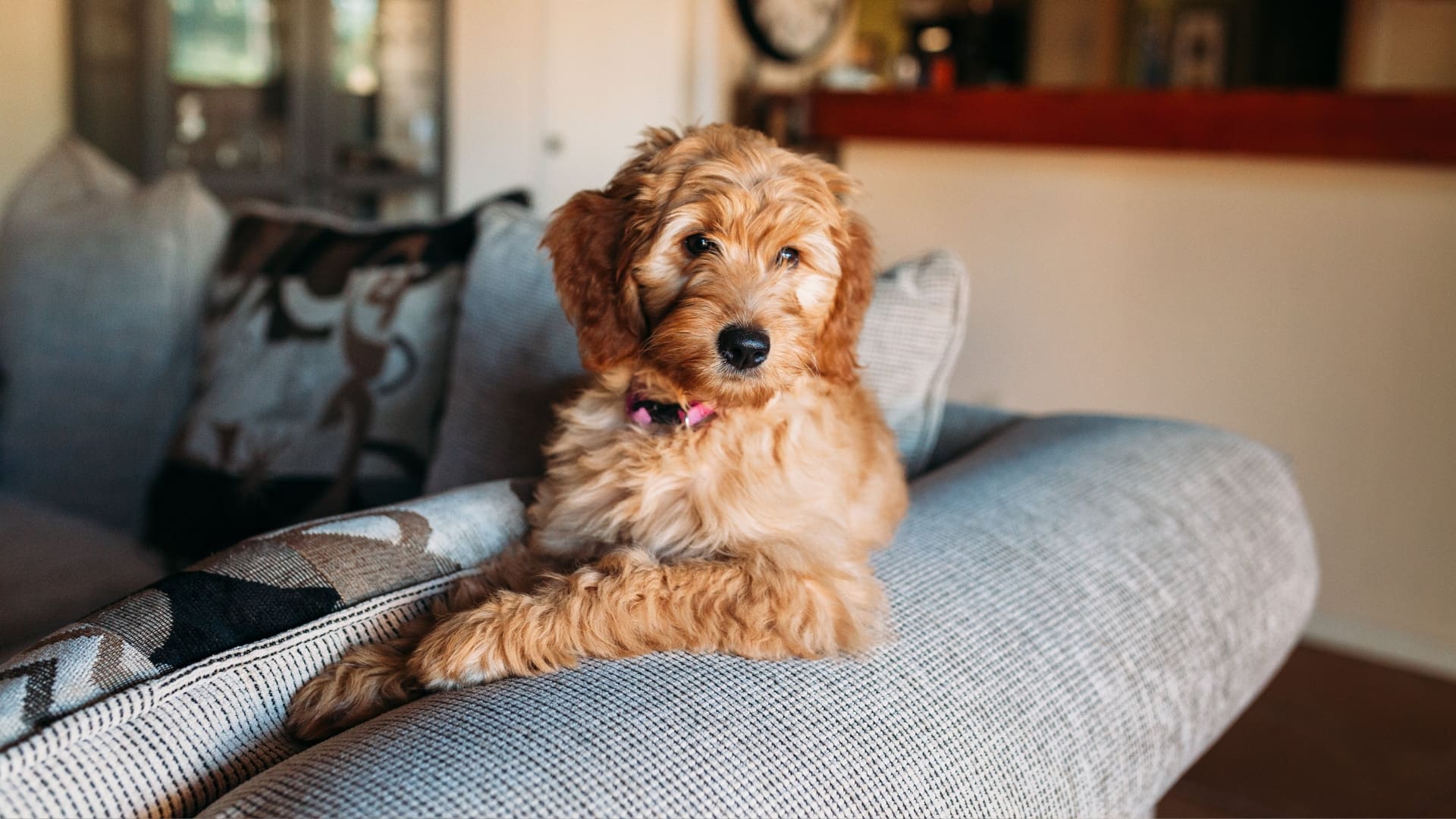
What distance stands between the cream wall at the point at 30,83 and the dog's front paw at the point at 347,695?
3.99 metres

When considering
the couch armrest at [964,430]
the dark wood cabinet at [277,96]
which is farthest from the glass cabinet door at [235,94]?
the couch armrest at [964,430]

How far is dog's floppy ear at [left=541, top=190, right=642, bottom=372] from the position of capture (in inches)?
58.7

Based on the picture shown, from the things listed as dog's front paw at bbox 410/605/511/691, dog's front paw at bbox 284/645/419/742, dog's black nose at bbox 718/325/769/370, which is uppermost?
dog's black nose at bbox 718/325/769/370

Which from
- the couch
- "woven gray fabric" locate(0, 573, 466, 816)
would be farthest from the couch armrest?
"woven gray fabric" locate(0, 573, 466, 816)

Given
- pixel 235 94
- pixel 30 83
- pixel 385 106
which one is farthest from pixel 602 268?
pixel 385 106

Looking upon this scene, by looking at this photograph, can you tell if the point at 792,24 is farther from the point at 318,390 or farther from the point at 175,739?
the point at 175,739

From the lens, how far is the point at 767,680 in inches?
45.0

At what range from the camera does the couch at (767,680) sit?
953 mm

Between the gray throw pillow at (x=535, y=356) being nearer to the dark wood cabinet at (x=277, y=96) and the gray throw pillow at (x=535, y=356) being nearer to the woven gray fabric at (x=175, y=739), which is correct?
the woven gray fabric at (x=175, y=739)

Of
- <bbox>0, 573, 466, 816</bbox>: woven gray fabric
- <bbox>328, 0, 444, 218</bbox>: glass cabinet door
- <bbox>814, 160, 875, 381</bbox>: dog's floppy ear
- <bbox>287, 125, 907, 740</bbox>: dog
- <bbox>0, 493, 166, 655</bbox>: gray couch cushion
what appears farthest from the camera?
<bbox>328, 0, 444, 218</bbox>: glass cabinet door

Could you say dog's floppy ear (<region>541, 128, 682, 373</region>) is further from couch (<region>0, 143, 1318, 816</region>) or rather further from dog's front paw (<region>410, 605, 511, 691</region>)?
dog's front paw (<region>410, 605, 511, 691</region>)

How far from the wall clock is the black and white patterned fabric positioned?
5514 mm

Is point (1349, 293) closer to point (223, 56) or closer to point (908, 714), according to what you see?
point (908, 714)

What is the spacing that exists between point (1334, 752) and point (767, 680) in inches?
94.2
